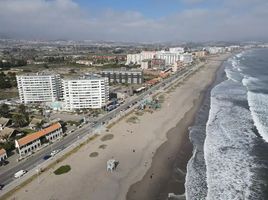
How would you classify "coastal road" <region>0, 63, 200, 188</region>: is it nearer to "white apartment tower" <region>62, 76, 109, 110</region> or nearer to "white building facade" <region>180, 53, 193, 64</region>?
"white apartment tower" <region>62, 76, 109, 110</region>

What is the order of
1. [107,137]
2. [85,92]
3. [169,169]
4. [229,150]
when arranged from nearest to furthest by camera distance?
[169,169], [229,150], [107,137], [85,92]

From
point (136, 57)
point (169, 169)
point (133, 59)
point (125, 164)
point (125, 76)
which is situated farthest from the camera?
point (136, 57)

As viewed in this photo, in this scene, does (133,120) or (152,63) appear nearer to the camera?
(133,120)

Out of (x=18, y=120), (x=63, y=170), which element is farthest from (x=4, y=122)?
(x=63, y=170)

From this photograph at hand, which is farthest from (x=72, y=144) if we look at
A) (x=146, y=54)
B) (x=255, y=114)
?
(x=146, y=54)

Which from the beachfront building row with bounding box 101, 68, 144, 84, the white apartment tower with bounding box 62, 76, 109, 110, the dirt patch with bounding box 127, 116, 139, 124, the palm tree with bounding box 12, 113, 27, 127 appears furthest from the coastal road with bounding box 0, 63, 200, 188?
the beachfront building row with bounding box 101, 68, 144, 84

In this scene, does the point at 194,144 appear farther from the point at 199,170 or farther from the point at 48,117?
the point at 48,117

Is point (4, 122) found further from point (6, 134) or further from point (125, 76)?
point (125, 76)
